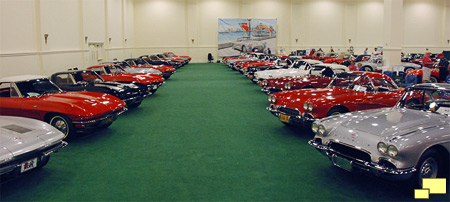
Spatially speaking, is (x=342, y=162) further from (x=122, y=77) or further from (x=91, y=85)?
(x=122, y=77)

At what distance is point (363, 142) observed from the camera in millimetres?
4352

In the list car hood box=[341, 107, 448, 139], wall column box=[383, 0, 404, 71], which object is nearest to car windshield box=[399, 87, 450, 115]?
car hood box=[341, 107, 448, 139]

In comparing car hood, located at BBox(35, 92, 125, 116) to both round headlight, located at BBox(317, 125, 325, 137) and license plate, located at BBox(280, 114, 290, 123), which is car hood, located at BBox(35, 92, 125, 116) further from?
round headlight, located at BBox(317, 125, 325, 137)

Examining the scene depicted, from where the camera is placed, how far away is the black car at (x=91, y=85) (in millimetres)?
9352

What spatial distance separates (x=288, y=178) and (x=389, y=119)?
160 cm

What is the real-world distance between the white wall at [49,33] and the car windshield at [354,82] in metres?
10.5

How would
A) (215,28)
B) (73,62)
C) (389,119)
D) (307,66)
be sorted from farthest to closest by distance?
(215,28) → (73,62) → (307,66) → (389,119)

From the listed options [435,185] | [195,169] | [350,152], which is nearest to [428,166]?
[435,185]

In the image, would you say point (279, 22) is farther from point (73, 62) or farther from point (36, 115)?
point (36, 115)

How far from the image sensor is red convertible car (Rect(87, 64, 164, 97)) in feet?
39.3

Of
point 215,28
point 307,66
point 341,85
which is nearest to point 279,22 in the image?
point 215,28

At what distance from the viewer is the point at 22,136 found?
4613 mm

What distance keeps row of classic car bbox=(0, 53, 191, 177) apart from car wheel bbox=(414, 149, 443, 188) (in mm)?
4706

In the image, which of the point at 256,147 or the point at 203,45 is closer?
the point at 256,147
